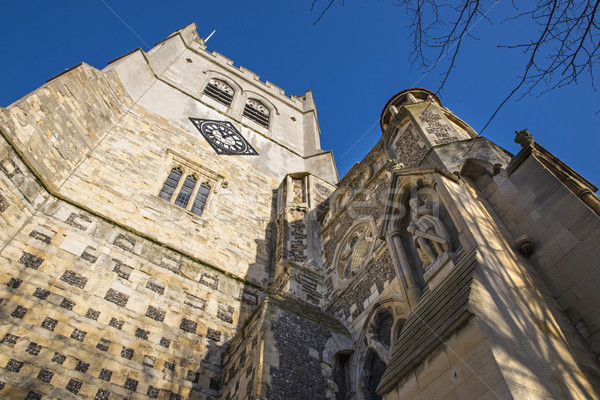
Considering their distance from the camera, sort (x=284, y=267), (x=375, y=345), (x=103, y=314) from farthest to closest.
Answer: (x=284, y=267), (x=103, y=314), (x=375, y=345)

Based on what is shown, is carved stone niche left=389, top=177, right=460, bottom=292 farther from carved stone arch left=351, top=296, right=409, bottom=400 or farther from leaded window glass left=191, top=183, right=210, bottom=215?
leaded window glass left=191, top=183, right=210, bottom=215

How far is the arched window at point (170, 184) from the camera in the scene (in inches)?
408

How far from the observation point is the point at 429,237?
4.97 m

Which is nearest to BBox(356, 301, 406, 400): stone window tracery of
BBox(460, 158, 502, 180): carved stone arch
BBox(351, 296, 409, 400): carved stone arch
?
BBox(351, 296, 409, 400): carved stone arch

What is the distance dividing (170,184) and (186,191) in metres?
0.44

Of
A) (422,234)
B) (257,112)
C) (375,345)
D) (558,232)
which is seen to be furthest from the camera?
(257,112)

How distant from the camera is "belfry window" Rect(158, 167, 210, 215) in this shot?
34.2 feet

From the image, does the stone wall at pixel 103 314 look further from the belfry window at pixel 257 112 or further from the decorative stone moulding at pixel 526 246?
the belfry window at pixel 257 112

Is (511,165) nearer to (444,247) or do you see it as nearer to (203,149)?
(444,247)

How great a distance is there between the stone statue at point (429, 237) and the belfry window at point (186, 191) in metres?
6.59

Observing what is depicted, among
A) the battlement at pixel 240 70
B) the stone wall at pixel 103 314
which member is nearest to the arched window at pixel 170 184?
the stone wall at pixel 103 314

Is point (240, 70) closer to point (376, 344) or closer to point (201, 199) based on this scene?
point (201, 199)

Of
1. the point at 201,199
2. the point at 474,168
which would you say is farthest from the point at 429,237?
the point at 201,199

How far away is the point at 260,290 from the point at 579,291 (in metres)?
6.40
